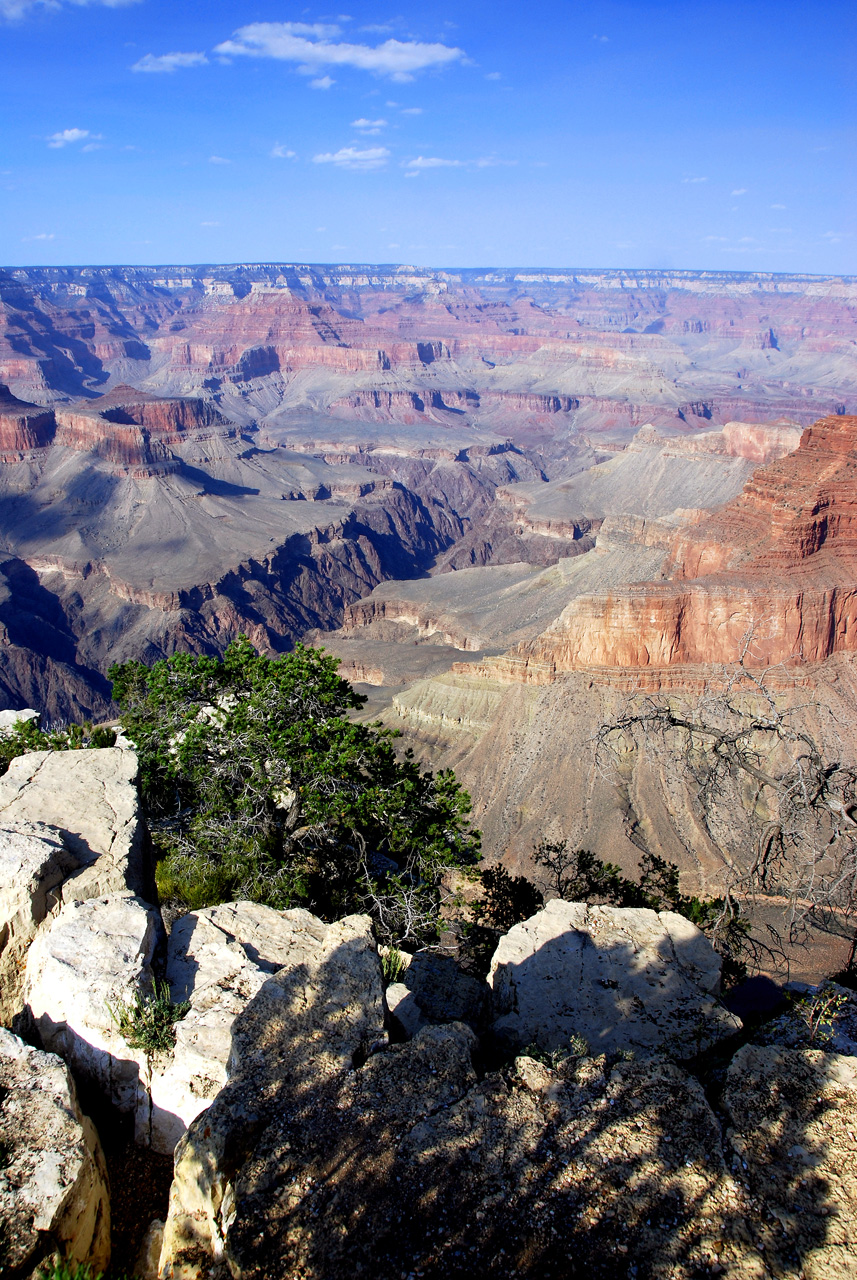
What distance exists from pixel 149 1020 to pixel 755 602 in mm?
49873

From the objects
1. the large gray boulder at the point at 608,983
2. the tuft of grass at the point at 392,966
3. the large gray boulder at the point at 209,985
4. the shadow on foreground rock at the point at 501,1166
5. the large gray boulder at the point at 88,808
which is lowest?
the large gray boulder at the point at 608,983

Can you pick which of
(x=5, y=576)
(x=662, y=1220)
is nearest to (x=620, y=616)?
(x=662, y=1220)

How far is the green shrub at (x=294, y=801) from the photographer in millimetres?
17469

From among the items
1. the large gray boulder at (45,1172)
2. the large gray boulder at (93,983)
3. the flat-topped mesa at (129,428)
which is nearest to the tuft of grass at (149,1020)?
the large gray boulder at (93,983)

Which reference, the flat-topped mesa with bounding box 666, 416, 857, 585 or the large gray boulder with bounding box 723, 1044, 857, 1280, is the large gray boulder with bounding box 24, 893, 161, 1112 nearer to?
the large gray boulder with bounding box 723, 1044, 857, 1280

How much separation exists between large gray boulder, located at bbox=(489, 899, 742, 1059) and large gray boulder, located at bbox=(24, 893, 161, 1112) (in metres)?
6.33

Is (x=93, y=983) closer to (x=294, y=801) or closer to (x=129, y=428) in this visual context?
(x=294, y=801)

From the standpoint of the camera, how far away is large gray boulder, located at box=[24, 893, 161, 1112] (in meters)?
10.2

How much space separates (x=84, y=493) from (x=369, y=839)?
135 metres

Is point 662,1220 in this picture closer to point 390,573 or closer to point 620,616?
point 620,616

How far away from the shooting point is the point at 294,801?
753 inches

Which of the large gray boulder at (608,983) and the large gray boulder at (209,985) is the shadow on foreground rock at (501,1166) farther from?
the large gray boulder at (608,983)

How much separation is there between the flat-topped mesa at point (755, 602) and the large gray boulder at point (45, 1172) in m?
48.6

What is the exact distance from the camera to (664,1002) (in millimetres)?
14117
